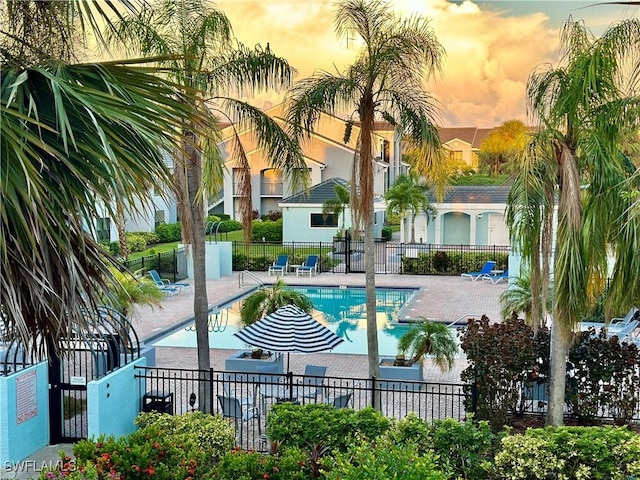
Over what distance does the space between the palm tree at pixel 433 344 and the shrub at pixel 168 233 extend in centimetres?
3084

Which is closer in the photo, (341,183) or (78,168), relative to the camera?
(78,168)

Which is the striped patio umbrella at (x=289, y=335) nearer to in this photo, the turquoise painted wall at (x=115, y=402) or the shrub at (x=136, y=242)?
the turquoise painted wall at (x=115, y=402)

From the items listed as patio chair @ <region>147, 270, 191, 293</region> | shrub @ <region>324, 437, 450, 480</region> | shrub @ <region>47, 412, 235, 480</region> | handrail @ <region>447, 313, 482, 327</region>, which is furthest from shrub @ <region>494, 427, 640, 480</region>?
patio chair @ <region>147, 270, 191, 293</region>

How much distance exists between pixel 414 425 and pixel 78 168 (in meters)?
5.48

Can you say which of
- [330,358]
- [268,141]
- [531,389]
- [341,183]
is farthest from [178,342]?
[341,183]

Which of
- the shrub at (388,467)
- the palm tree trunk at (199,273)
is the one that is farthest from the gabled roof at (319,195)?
the shrub at (388,467)

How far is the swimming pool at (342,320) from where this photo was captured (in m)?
18.6

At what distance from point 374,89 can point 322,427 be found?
19.8ft

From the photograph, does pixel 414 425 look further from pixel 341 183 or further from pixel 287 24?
pixel 341 183

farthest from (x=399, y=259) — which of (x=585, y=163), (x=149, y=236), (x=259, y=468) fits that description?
(x=259, y=468)

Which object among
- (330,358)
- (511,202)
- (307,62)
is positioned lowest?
(330,358)

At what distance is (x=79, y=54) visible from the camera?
271 inches

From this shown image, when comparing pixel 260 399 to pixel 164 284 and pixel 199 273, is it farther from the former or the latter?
→ pixel 164 284

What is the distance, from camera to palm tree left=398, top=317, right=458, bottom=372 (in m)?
13.3
